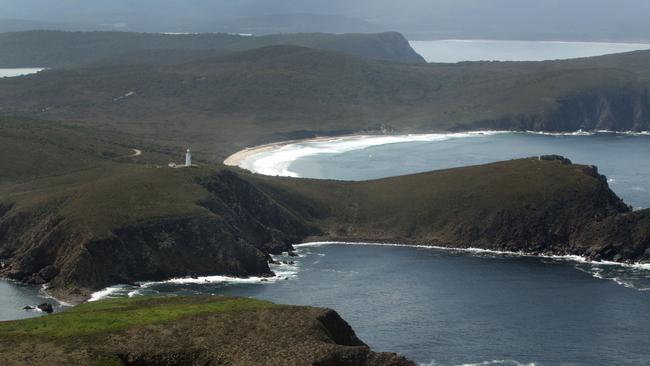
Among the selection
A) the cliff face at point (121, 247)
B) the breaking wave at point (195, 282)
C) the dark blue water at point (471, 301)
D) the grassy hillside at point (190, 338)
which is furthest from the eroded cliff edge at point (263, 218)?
the grassy hillside at point (190, 338)

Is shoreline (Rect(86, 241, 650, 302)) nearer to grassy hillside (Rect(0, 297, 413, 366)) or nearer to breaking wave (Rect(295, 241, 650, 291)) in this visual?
breaking wave (Rect(295, 241, 650, 291))

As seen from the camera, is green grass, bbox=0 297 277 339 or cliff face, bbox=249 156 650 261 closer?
green grass, bbox=0 297 277 339

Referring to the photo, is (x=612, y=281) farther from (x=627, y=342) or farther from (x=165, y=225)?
(x=165, y=225)

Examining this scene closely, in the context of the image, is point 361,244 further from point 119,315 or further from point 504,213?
point 119,315

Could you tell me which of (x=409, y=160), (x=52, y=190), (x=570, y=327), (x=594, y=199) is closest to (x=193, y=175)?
(x=52, y=190)

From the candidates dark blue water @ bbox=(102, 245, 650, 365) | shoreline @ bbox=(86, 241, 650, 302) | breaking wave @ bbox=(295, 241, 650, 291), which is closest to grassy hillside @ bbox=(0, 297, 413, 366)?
dark blue water @ bbox=(102, 245, 650, 365)

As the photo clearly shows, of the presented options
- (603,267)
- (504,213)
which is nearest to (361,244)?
(504,213)
